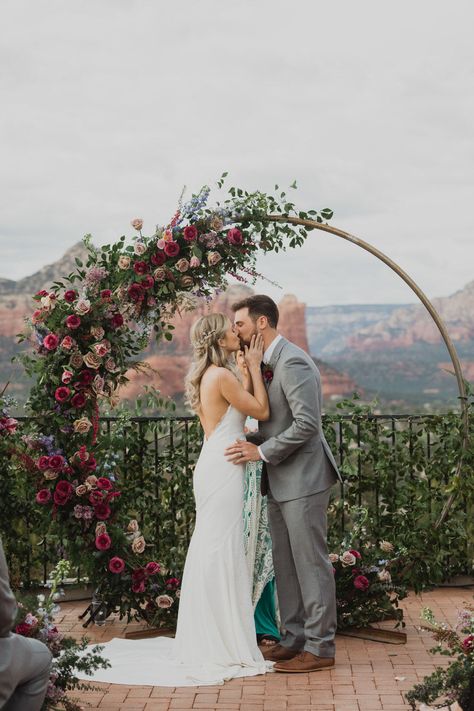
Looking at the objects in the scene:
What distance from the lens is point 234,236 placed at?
18.9 feet

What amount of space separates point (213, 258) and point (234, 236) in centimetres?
19

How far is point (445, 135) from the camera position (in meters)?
46.9

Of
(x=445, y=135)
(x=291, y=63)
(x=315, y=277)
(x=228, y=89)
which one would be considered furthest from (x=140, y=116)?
(x=315, y=277)

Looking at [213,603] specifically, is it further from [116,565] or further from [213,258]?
[213,258]

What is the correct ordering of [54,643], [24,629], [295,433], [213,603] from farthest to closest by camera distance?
[213,603], [295,433], [54,643], [24,629]

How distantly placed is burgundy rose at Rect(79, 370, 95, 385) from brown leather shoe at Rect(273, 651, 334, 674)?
6.36 ft

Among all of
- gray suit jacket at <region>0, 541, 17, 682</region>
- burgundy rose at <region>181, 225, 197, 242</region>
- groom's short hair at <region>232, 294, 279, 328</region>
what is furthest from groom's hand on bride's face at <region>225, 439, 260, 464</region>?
gray suit jacket at <region>0, 541, 17, 682</region>

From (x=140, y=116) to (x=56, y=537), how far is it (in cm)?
3404

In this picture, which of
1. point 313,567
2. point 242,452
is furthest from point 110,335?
point 313,567

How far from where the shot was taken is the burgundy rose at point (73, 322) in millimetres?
5621

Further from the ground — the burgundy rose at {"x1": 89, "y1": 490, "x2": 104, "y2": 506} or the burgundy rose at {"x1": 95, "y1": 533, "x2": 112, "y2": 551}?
the burgundy rose at {"x1": 89, "y1": 490, "x2": 104, "y2": 506}

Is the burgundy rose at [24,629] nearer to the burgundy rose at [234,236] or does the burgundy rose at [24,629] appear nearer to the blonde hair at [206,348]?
the blonde hair at [206,348]

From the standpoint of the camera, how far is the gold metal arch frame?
5.88m

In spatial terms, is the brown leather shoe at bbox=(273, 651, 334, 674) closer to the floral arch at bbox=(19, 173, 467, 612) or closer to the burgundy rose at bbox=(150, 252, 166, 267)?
the floral arch at bbox=(19, 173, 467, 612)
